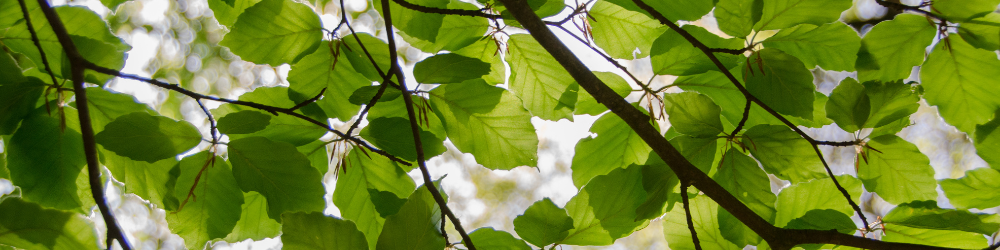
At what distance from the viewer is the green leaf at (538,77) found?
0.82 meters

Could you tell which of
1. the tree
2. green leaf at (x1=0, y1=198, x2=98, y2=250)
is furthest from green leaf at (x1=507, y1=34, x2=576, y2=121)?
green leaf at (x1=0, y1=198, x2=98, y2=250)

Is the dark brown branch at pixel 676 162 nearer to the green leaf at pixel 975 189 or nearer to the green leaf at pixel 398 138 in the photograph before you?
the green leaf at pixel 398 138

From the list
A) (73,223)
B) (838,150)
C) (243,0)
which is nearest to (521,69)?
(243,0)

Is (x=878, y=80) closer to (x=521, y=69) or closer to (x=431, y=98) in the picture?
(x=521, y=69)

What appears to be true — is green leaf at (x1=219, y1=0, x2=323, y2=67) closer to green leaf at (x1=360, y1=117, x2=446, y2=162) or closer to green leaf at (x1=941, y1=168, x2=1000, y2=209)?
green leaf at (x1=360, y1=117, x2=446, y2=162)

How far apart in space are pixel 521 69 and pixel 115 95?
573 mm

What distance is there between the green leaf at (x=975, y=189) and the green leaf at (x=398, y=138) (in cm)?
85

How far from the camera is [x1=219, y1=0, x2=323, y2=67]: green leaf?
71 centimetres

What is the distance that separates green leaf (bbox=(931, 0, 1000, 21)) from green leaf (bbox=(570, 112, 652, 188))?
438 mm

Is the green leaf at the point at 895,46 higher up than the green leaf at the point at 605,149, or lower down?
higher up

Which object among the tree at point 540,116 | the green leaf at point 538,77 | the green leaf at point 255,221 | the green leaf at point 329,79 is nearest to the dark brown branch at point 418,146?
the tree at point 540,116

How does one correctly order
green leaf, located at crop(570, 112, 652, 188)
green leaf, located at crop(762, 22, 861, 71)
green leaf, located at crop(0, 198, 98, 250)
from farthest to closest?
green leaf, located at crop(570, 112, 652, 188), green leaf, located at crop(762, 22, 861, 71), green leaf, located at crop(0, 198, 98, 250)

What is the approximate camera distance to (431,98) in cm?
75

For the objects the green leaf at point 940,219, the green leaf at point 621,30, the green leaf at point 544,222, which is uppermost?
the green leaf at point 621,30
